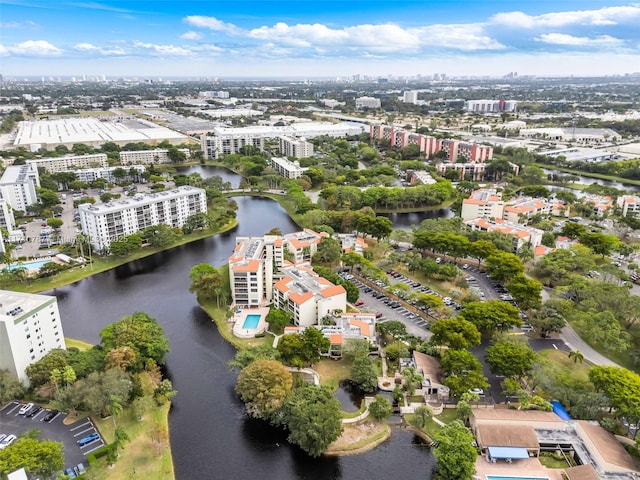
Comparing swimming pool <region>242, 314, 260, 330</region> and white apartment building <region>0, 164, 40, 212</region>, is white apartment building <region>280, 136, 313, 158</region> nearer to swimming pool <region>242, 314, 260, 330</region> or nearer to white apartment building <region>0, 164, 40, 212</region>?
white apartment building <region>0, 164, 40, 212</region>

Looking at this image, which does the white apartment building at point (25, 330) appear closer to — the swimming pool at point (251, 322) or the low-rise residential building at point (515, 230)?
the swimming pool at point (251, 322)

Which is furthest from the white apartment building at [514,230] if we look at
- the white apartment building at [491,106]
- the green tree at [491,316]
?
the white apartment building at [491,106]

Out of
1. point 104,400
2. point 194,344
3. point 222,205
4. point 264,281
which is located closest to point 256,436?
point 104,400

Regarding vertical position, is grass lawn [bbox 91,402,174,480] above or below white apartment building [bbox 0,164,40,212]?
below

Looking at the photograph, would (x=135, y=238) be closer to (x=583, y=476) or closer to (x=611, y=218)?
(x=583, y=476)

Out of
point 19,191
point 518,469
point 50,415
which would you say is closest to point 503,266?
point 518,469

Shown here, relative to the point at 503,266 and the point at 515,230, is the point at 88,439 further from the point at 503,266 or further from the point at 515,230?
the point at 515,230

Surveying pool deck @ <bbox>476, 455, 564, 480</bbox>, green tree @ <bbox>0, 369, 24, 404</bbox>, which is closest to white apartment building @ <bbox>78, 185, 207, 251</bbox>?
green tree @ <bbox>0, 369, 24, 404</bbox>
